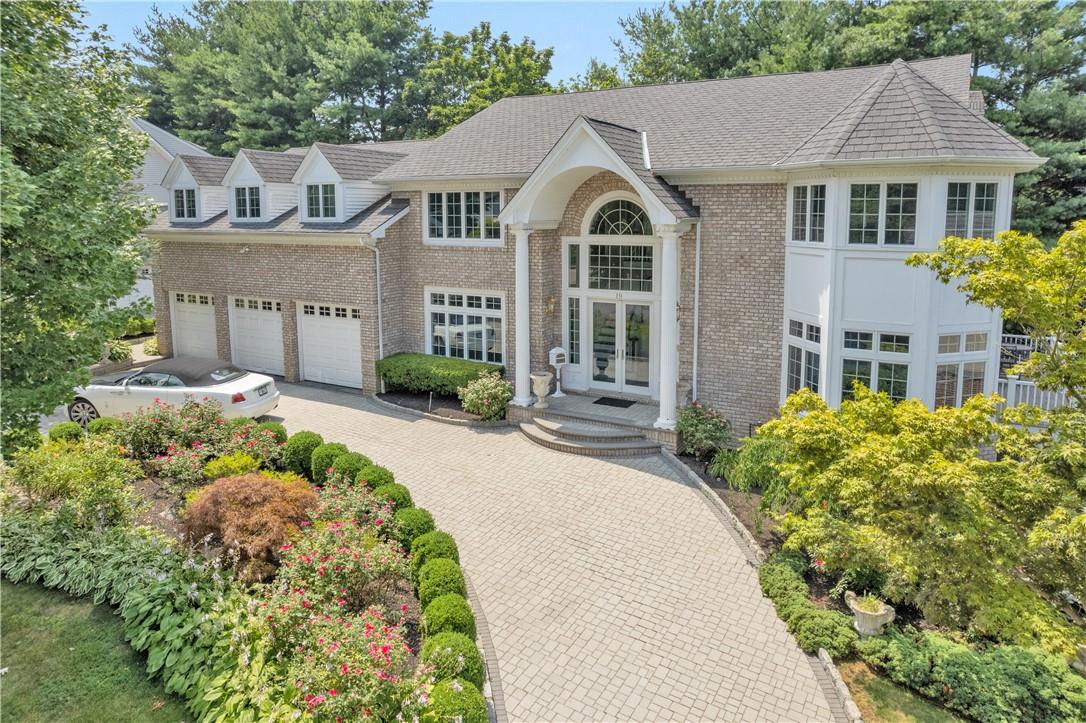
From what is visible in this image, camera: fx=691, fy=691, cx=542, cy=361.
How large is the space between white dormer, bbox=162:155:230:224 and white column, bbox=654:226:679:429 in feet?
53.9

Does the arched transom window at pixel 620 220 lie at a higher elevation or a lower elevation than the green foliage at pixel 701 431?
higher

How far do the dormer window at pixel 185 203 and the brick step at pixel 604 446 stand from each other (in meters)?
15.8

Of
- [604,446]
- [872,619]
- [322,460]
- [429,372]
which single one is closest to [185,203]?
[429,372]

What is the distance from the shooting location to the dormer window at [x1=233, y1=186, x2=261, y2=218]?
2183 cm

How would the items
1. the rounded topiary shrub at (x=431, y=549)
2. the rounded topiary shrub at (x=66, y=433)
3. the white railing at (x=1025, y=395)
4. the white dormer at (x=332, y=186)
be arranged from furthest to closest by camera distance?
1. the white dormer at (x=332, y=186)
2. the white railing at (x=1025, y=395)
3. the rounded topiary shrub at (x=66, y=433)
4. the rounded topiary shrub at (x=431, y=549)

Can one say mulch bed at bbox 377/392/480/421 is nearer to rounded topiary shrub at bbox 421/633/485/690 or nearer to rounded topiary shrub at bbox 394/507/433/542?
rounded topiary shrub at bbox 394/507/433/542

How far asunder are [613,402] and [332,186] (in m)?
10.3

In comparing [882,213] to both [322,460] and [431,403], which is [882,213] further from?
[431,403]

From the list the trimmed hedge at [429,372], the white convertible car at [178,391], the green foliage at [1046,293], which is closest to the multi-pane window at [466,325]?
the trimmed hedge at [429,372]

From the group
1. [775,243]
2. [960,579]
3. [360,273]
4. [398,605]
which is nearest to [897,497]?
[960,579]

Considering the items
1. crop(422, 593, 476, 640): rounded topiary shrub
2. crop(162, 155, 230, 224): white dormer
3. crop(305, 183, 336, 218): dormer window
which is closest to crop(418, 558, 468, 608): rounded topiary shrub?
crop(422, 593, 476, 640): rounded topiary shrub

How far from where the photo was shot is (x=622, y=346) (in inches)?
701

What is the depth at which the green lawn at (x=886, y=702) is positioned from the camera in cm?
739

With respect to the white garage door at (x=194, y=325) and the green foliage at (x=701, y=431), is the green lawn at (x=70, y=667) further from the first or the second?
the white garage door at (x=194, y=325)
